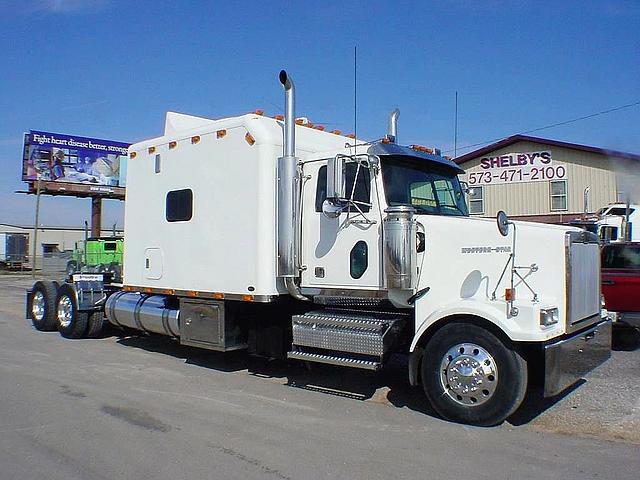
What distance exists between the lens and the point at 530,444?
5.97 metres

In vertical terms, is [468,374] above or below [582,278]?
below

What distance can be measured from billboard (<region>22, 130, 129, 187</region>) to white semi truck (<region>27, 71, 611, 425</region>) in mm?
31125

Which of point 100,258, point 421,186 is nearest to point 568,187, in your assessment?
point 100,258

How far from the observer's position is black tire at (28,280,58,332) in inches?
512

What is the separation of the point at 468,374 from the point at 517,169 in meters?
22.3

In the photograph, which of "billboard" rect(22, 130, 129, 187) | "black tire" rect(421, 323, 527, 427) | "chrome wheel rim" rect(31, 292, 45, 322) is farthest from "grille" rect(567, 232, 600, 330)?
"billboard" rect(22, 130, 129, 187)

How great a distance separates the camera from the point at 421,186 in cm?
790

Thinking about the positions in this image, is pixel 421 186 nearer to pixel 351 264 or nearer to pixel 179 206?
pixel 351 264

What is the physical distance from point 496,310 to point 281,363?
447 cm

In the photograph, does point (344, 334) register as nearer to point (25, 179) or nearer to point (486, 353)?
point (486, 353)

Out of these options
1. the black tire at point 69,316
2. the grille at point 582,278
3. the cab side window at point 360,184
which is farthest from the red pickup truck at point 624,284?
the black tire at point 69,316

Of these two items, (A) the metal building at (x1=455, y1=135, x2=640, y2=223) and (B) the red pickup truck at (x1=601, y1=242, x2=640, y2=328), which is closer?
(B) the red pickup truck at (x1=601, y1=242, x2=640, y2=328)

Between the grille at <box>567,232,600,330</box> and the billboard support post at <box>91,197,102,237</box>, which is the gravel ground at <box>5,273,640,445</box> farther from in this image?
the billboard support post at <box>91,197,102,237</box>

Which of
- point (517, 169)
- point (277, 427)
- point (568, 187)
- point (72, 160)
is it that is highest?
point (72, 160)
